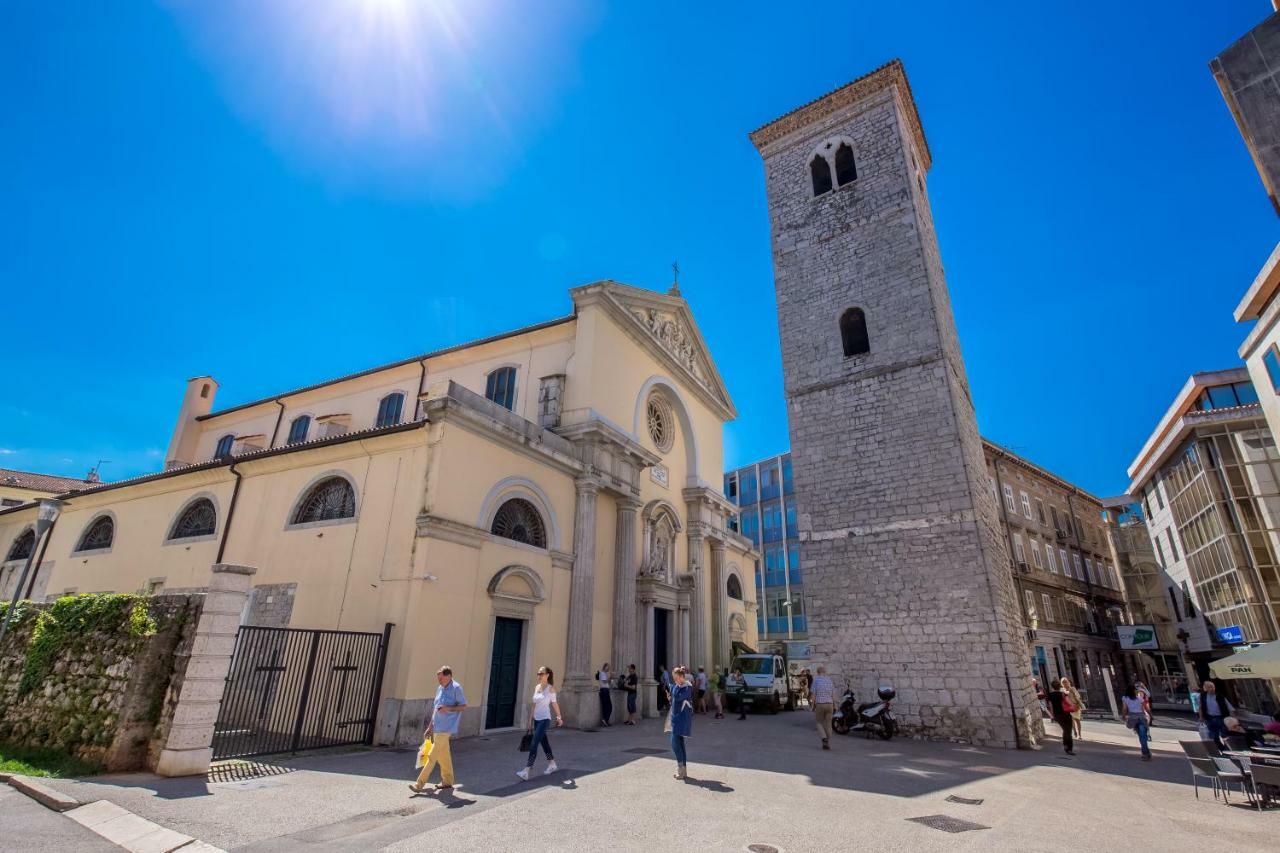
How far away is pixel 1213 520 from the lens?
27.7 m

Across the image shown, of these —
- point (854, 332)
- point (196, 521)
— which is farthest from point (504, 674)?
point (854, 332)

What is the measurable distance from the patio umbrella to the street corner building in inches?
488

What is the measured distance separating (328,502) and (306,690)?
5214mm

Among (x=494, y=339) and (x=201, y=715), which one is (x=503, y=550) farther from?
(x=494, y=339)

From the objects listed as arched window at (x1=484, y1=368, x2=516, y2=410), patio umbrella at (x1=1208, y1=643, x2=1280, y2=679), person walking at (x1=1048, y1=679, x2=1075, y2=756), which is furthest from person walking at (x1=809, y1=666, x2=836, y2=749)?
arched window at (x1=484, y1=368, x2=516, y2=410)

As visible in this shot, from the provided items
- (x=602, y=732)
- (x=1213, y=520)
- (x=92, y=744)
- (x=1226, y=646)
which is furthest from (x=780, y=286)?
(x=1226, y=646)

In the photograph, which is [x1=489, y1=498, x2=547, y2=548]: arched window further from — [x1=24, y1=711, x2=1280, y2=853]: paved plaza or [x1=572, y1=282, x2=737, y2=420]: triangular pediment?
[x1=572, y1=282, x2=737, y2=420]: triangular pediment

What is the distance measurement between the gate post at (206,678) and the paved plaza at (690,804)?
0.31m

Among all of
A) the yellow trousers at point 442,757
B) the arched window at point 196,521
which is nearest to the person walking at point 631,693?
the yellow trousers at point 442,757

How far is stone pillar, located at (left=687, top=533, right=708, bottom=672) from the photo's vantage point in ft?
66.8

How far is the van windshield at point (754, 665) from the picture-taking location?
2059 cm

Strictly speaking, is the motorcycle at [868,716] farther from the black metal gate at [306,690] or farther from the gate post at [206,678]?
the gate post at [206,678]

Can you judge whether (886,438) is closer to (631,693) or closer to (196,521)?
(631,693)

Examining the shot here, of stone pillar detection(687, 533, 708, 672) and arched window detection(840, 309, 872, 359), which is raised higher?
arched window detection(840, 309, 872, 359)
